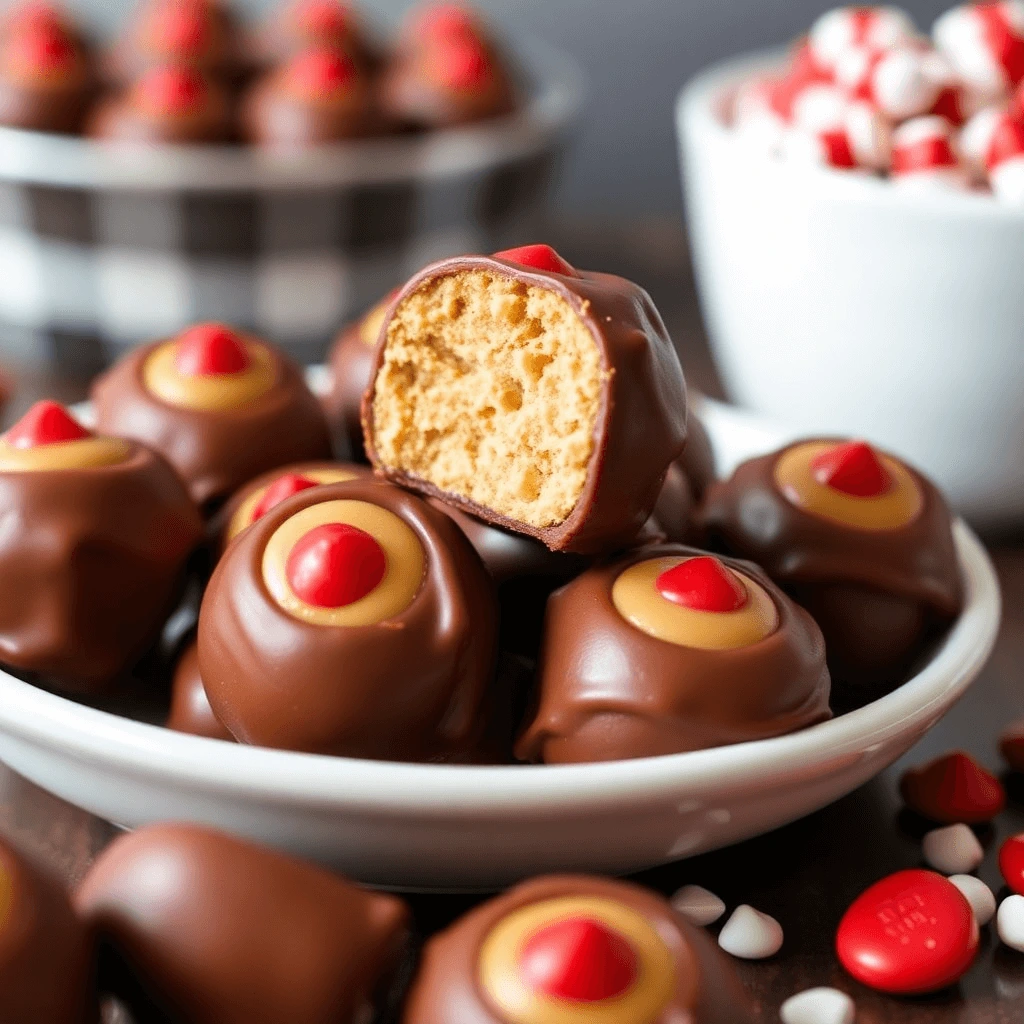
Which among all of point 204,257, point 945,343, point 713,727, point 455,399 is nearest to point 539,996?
point 713,727

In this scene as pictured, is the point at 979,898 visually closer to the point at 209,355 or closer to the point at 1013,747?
the point at 1013,747

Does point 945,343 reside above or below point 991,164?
below

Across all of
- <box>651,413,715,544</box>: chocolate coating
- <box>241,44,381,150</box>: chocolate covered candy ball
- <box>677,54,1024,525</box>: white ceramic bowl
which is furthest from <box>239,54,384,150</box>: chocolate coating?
<box>651,413,715,544</box>: chocolate coating

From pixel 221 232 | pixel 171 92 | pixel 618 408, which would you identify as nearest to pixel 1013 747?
pixel 618 408

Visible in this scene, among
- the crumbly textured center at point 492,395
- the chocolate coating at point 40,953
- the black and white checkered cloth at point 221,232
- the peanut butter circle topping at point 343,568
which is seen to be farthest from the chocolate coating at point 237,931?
the black and white checkered cloth at point 221,232

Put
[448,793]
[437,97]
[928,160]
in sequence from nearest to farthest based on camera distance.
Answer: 1. [448,793]
2. [928,160]
3. [437,97]

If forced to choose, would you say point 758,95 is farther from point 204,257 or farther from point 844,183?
point 204,257

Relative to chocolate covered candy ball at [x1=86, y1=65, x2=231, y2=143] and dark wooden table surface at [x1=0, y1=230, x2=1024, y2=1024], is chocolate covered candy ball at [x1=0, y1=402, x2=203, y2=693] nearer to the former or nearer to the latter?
dark wooden table surface at [x1=0, y1=230, x2=1024, y2=1024]
